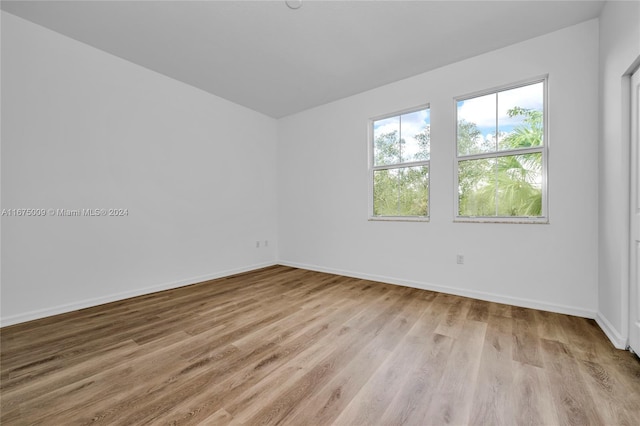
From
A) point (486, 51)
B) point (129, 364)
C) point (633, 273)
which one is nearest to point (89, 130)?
point (129, 364)

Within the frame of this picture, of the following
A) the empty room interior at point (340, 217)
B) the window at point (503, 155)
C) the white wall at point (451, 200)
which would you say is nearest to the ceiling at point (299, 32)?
the empty room interior at point (340, 217)

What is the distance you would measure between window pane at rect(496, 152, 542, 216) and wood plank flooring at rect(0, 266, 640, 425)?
1095 millimetres

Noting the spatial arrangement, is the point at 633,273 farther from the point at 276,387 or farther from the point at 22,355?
the point at 22,355

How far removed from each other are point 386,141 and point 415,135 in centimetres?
45

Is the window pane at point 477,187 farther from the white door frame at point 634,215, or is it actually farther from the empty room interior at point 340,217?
the white door frame at point 634,215

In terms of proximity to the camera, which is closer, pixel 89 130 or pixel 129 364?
pixel 129 364

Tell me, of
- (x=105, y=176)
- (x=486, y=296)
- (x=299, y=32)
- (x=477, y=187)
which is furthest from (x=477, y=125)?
(x=105, y=176)

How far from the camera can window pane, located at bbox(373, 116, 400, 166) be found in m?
3.87

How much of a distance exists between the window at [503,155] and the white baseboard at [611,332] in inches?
38.6

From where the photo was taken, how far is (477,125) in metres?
3.16

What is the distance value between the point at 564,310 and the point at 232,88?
16.2 ft

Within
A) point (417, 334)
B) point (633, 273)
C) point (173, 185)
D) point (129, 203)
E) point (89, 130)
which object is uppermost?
point (89, 130)

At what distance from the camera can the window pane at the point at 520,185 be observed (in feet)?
9.23

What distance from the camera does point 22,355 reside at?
191 centimetres
